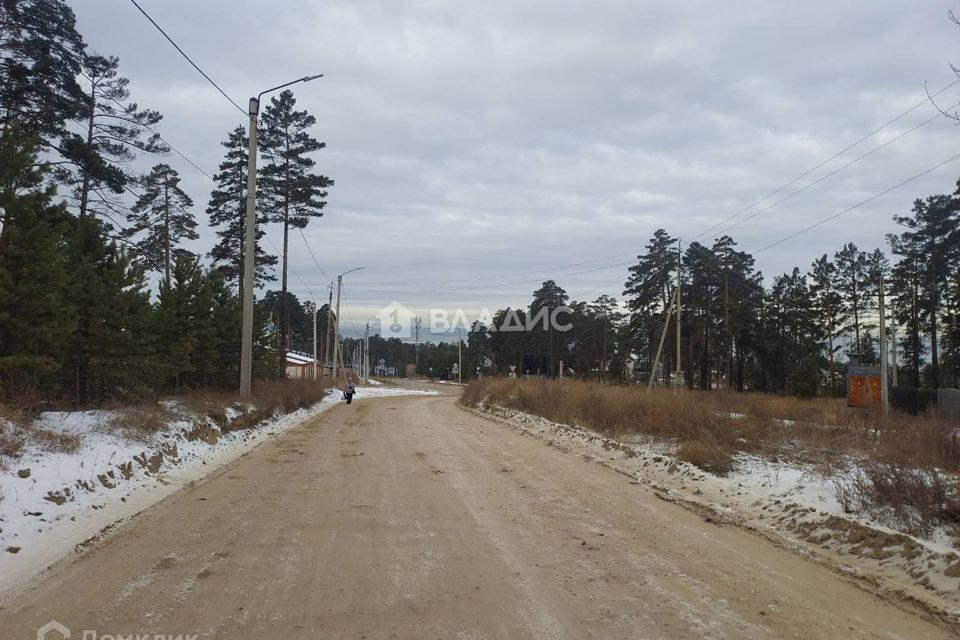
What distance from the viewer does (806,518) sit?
7.59 meters

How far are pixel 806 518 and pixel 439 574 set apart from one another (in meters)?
4.62

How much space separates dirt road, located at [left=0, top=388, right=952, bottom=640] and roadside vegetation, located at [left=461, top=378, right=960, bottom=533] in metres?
1.62

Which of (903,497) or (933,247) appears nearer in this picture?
(903,497)

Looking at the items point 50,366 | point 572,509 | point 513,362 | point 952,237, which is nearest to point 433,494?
point 572,509

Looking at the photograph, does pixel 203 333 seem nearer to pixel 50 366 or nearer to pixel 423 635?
pixel 50 366

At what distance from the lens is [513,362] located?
103 m

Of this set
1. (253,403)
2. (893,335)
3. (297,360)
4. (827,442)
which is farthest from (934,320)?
(297,360)

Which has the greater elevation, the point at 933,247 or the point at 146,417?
the point at 933,247

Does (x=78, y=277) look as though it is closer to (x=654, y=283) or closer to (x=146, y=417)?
(x=146, y=417)

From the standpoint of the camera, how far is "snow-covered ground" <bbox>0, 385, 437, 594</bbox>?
611cm

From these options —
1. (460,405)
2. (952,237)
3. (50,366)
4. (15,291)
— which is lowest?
(460,405)

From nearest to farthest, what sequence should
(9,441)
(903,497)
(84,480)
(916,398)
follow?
(903,497) → (84,480) → (9,441) → (916,398)

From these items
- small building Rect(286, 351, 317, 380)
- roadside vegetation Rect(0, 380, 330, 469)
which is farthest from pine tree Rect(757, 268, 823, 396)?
roadside vegetation Rect(0, 380, 330, 469)

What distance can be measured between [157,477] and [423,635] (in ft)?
23.6
